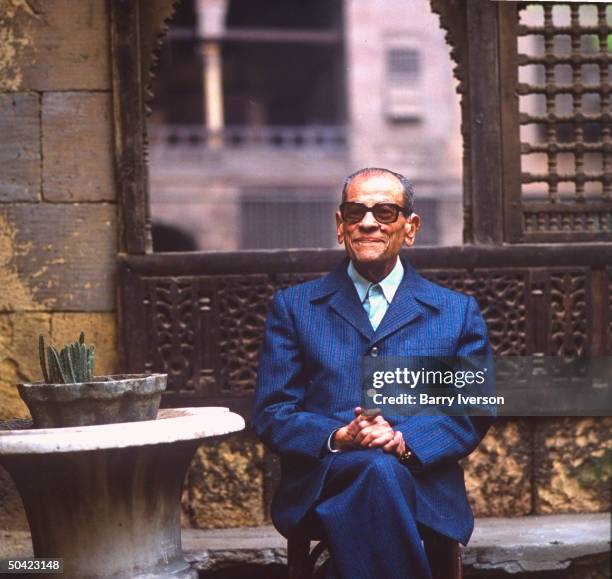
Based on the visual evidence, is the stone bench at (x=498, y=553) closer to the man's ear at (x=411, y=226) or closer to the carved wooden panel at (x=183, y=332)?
the carved wooden panel at (x=183, y=332)

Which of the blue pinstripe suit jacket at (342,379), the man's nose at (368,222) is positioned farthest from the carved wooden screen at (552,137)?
the man's nose at (368,222)

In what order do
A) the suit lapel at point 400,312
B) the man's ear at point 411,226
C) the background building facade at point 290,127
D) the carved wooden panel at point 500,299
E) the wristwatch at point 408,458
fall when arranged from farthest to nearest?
the background building facade at point 290,127 < the carved wooden panel at point 500,299 < the man's ear at point 411,226 < the suit lapel at point 400,312 < the wristwatch at point 408,458

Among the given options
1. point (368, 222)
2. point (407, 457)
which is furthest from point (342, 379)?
point (368, 222)

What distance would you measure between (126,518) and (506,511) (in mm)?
2532

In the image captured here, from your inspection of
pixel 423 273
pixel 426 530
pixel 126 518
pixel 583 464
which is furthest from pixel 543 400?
pixel 126 518

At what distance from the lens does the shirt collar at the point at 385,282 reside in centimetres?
429

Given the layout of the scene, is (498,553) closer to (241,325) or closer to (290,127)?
(241,325)

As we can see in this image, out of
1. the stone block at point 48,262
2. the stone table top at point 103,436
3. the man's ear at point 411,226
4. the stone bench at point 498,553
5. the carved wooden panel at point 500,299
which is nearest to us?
the stone table top at point 103,436

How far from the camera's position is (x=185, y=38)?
23.4 metres

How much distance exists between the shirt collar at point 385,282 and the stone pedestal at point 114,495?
26.8 inches

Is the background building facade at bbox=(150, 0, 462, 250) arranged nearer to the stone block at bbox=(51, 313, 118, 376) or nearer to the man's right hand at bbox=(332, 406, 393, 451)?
the stone block at bbox=(51, 313, 118, 376)

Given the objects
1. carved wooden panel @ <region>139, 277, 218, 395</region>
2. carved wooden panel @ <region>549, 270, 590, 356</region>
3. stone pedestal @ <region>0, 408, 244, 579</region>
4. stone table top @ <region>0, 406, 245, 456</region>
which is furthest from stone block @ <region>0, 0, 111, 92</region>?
carved wooden panel @ <region>549, 270, 590, 356</region>

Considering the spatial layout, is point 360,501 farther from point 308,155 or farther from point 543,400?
point 308,155

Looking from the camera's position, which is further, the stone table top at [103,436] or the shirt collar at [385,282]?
the shirt collar at [385,282]
